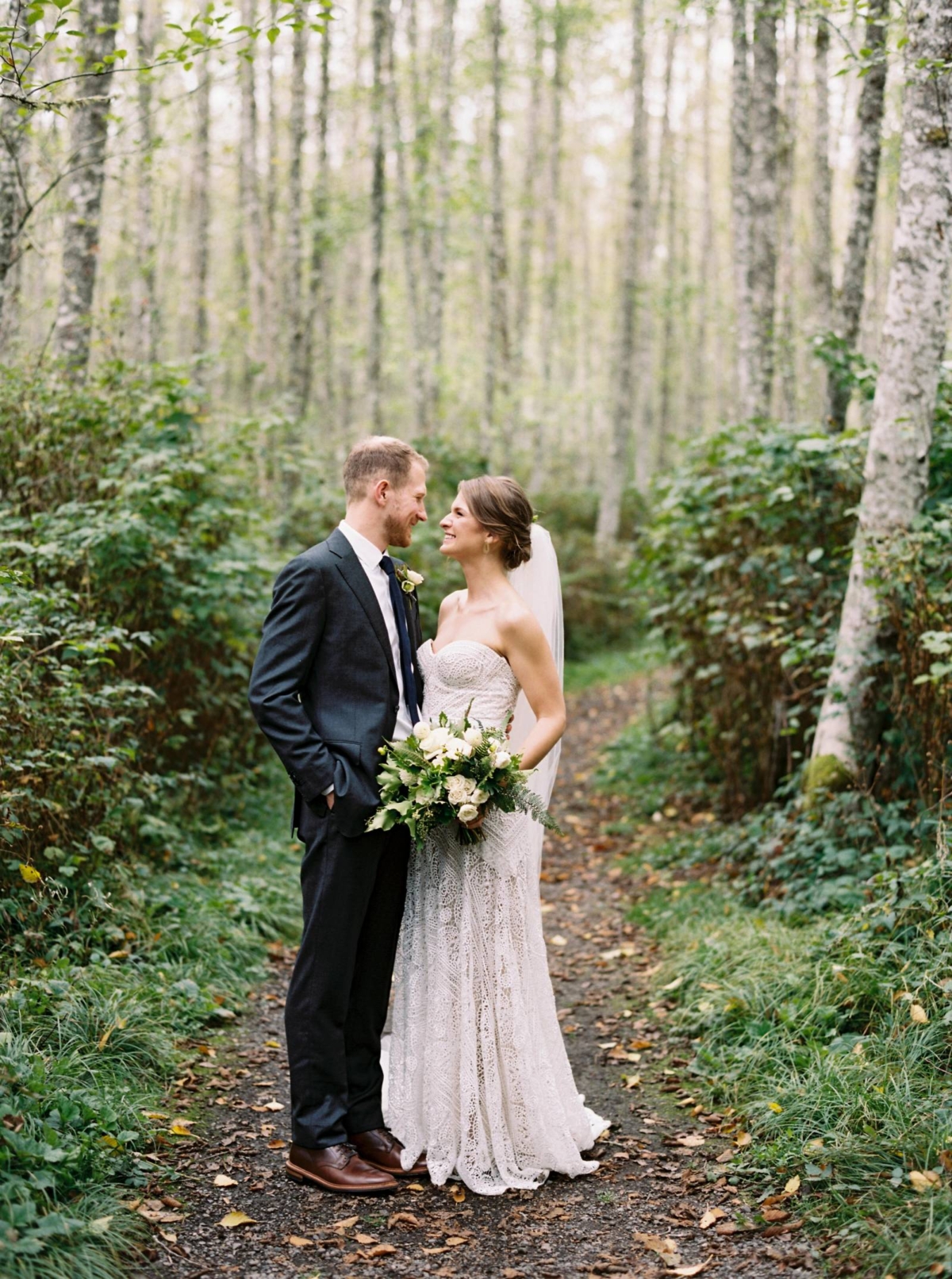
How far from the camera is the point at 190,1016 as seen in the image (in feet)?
16.6

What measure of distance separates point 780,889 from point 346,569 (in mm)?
3429

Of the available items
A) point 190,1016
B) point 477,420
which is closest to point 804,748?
point 190,1016

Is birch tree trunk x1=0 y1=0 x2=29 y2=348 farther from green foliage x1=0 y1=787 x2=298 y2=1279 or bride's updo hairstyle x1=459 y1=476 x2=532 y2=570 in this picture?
bride's updo hairstyle x1=459 y1=476 x2=532 y2=570

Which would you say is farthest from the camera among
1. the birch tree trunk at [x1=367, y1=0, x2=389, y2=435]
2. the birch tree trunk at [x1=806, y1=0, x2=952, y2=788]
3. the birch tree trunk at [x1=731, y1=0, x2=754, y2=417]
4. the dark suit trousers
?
the birch tree trunk at [x1=367, y1=0, x2=389, y2=435]

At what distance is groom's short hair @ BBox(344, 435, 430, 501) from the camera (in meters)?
4.08

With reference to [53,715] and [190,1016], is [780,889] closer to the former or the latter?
[190,1016]

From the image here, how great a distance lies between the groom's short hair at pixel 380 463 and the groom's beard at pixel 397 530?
13cm

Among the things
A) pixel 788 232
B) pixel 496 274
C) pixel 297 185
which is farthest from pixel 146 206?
pixel 788 232

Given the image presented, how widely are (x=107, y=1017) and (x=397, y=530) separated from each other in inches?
90.7

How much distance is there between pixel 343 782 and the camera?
3824 millimetres

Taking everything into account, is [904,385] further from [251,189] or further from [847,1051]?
[251,189]

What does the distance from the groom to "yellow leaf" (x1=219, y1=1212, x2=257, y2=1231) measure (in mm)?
292

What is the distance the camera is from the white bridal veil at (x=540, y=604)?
14.6 feet

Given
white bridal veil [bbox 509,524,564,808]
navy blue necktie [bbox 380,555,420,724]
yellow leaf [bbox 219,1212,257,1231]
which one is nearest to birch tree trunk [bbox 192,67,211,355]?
white bridal veil [bbox 509,524,564,808]
